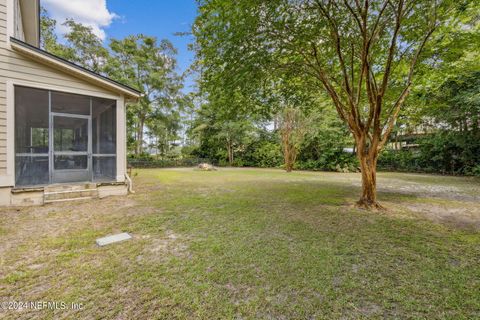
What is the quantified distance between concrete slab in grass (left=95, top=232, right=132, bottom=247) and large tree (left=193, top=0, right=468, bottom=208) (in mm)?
3498

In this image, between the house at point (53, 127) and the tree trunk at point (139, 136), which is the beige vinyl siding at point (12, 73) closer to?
the house at point (53, 127)

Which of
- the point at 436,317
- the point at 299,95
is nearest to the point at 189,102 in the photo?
the point at 299,95

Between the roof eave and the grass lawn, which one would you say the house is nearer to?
the roof eave

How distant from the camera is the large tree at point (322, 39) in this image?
12.6 feet

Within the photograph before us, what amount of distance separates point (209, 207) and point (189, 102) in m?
18.2

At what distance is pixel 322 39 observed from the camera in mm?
4820

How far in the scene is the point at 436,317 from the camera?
1.66 meters

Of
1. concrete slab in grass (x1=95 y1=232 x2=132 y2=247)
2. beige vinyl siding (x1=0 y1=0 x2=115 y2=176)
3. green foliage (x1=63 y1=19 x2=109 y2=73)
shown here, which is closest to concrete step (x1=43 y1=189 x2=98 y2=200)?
beige vinyl siding (x1=0 y1=0 x2=115 y2=176)

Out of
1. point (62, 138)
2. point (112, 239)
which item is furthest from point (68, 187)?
point (112, 239)

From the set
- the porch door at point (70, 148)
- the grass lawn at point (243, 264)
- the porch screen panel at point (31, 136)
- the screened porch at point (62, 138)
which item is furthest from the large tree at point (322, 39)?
the porch screen panel at point (31, 136)

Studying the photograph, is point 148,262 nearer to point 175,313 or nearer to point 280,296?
point 175,313

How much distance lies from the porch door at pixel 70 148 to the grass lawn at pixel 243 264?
1.16 m

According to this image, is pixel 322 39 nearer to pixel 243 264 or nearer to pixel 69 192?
pixel 243 264

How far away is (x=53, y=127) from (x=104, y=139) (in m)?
1.14
